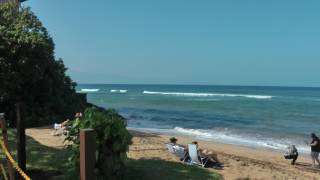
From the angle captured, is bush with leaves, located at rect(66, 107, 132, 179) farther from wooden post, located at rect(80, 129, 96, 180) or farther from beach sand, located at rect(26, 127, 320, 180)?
beach sand, located at rect(26, 127, 320, 180)

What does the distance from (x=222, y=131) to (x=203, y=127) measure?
2.53 m

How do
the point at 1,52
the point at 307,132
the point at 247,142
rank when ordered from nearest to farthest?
the point at 1,52 < the point at 247,142 < the point at 307,132

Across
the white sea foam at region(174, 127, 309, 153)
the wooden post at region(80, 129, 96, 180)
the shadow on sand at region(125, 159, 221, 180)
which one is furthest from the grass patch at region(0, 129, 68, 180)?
the white sea foam at region(174, 127, 309, 153)

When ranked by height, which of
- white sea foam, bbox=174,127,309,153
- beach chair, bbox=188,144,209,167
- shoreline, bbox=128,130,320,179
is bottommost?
white sea foam, bbox=174,127,309,153

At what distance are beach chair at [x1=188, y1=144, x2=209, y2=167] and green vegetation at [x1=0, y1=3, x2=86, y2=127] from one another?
897 cm

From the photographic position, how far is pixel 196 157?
12188 mm

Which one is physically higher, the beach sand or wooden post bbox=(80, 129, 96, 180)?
wooden post bbox=(80, 129, 96, 180)

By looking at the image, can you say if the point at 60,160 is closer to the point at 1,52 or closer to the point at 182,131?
the point at 1,52

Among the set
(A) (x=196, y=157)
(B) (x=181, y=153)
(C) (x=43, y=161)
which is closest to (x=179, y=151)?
(B) (x=181, y=153)

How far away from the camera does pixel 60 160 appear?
32.8ft

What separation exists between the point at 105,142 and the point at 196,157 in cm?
500

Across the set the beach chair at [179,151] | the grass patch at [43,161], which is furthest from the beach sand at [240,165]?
the grass patch at [43,161]

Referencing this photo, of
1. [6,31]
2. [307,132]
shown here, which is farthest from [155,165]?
[307,132]

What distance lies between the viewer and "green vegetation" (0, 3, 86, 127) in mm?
19234
